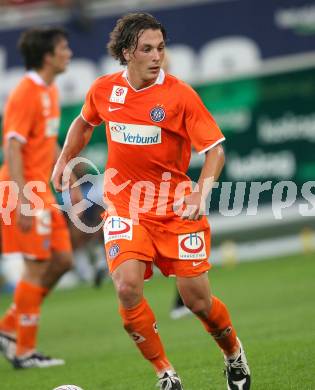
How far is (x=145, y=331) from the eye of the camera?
21.1 feet

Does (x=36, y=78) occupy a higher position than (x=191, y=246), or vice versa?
(x=36, y=78)

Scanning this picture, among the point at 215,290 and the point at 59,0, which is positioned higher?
the point at 59,0

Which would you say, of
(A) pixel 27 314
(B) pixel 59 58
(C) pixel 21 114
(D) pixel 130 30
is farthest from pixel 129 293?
(B) pixel 59 58

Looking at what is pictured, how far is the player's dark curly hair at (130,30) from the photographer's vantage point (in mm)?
6605

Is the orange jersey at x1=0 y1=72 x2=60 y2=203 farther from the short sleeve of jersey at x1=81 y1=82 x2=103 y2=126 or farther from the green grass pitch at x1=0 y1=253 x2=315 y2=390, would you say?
the short sleeve of jersey at x1=81 y1=82 x2=103 y2=126

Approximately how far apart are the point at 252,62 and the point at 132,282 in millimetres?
11039

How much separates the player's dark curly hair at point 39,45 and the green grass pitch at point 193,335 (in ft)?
8.65

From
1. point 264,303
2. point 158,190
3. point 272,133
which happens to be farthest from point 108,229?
point 272,133

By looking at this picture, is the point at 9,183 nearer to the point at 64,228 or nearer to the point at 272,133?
the point at 64,228

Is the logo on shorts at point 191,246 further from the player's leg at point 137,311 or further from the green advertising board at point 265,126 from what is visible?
the green advertising board at point 265,126

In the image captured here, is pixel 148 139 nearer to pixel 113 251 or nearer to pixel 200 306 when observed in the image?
pixel 113 251

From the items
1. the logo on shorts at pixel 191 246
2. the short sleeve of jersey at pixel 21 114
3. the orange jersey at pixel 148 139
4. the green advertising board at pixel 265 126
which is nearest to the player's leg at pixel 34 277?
the short sleeve of jersey at pixel 21 114

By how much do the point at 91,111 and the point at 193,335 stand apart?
12.3 feet

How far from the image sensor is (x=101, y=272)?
617 inches
